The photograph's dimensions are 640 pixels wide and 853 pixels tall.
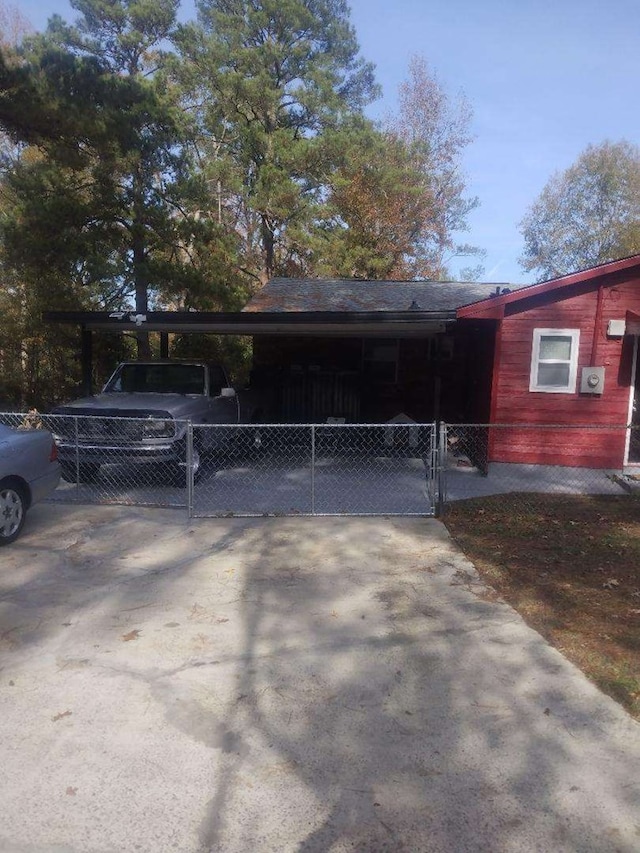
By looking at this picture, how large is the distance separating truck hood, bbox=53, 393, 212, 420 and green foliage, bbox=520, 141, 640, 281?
3097 centimetres

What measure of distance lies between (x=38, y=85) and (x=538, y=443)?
9920mm

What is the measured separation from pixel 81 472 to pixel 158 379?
195 cm

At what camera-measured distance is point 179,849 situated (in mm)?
2484

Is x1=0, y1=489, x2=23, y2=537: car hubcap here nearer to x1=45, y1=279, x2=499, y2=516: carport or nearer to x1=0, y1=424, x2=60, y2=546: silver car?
x1=0, y1=424, x2=60, y2=546: silver car

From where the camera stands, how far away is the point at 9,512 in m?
6.30

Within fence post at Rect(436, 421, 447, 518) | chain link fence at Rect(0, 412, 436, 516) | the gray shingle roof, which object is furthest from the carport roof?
fence post at Rect(436, 421, 447, 518)

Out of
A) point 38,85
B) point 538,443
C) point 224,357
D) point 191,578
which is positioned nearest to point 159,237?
point 224,357

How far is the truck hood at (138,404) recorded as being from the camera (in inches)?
339

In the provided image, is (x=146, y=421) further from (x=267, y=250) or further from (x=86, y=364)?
(x=267, y=250)

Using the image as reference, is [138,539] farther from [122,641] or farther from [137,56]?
[137,56]

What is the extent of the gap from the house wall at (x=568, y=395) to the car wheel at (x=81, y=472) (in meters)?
6.18

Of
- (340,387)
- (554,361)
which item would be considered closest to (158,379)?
(340,387)

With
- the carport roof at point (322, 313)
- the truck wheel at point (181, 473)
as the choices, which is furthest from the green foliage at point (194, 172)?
the truck wheel at point (181, 473)

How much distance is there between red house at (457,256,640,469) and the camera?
32.5 feet
